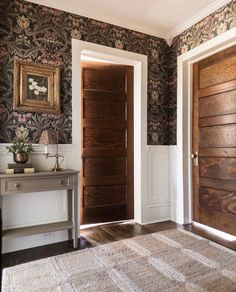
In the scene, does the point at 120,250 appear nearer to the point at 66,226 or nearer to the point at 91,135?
the point at 66,226

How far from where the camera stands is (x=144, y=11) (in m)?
2.85

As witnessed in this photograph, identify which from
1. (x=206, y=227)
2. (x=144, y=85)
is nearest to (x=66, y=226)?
(x=206, y=227)

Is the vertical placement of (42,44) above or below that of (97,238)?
above

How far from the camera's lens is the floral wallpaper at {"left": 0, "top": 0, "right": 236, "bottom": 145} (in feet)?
8.07

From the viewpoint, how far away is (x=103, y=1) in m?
2.65

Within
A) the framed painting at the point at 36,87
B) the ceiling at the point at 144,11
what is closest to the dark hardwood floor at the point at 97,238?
the framed painting at the point at 36,87

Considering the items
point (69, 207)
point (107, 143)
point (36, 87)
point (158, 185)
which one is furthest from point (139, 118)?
point (69, 207)

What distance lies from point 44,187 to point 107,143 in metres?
1.23

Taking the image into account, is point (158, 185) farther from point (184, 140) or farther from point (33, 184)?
point (33, 184)

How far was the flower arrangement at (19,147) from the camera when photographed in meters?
2.37

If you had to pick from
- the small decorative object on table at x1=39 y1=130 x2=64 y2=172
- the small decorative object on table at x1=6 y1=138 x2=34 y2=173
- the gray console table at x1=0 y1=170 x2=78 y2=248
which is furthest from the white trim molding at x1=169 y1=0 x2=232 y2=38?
the small decorative object on table at x1=6 y1=138 x2=34 y2=173

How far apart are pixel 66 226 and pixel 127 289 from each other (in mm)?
985

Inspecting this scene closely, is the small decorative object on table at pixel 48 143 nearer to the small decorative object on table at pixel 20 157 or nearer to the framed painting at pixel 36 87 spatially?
the small decorative object on table at pixel 20 157

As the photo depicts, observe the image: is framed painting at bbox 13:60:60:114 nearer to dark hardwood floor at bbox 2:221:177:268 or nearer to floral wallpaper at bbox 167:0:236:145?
dark hardwood floor at bbox 2:221:177:268
